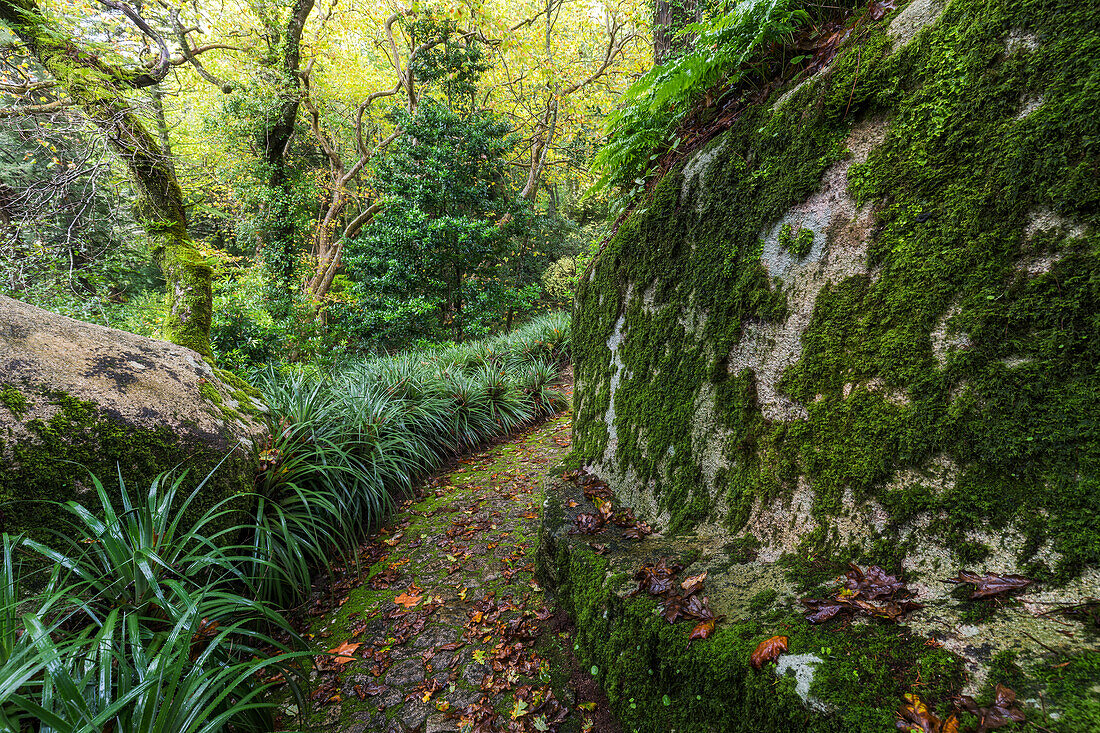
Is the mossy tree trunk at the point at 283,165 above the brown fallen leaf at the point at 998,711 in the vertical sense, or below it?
above

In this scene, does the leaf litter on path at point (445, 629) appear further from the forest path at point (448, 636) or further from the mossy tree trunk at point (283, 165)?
the mossy tree trunk at point (283, 165)

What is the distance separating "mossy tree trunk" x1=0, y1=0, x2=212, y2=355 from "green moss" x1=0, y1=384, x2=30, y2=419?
3385mm

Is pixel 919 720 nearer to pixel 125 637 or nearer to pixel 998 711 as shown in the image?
pixel 998 711

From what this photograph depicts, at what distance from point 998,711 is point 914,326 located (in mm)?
1035

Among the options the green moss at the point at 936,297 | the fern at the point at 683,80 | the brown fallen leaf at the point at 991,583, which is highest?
the fern at the point at 683,80

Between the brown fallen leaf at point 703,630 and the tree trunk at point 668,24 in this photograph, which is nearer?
the brown fallen leaf at point 703,630

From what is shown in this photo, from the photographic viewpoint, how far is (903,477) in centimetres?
134

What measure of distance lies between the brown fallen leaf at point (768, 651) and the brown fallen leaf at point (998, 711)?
1.33 ft

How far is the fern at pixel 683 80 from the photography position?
1940 millimetres

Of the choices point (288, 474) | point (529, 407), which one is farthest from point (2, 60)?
point (529, 407)

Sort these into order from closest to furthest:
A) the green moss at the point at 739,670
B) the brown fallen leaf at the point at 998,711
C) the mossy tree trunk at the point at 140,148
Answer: the brown fallen leaf at the point at 998,711 < the green moss at the point at 739,670 < the mossy tree trunk at the point at 140,148

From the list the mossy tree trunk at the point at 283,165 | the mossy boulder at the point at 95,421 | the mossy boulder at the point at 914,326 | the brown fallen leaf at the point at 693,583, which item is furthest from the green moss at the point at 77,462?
the mossy tree trunk at the point at 283,165

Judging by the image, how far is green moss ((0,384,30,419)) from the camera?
2154 mm

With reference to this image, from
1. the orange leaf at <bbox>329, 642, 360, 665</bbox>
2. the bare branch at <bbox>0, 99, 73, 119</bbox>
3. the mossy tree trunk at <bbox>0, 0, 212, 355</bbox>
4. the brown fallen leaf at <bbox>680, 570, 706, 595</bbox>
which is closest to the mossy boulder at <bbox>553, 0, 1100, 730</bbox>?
the brown fallen leaf at <bbox>680, 570, 706, 595</bbox>
